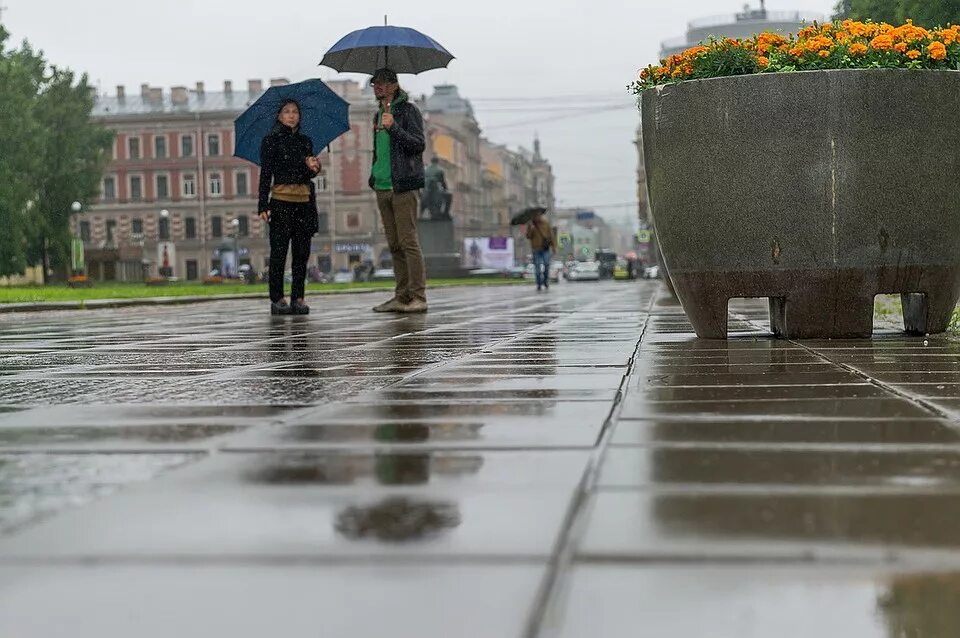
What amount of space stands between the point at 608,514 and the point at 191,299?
17320 millimetres

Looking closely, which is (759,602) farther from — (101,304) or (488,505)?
(101,304)

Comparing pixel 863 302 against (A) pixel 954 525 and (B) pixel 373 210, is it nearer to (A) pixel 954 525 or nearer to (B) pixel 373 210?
(A) pixel 954 525

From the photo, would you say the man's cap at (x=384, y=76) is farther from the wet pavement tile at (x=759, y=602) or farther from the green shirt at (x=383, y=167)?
the wet pavement tile at (x=759, y=602)

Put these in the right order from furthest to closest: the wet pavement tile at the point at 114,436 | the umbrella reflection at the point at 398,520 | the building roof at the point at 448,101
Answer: the building roof at the point at 448,101
the wet pavement tile at the point at 114,436
the umbrella reflection at the point at 398,520

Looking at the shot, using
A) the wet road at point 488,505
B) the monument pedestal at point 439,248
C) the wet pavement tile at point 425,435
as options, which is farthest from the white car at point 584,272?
the wet pavement tile at point 425,435

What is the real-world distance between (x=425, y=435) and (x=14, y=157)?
54407mm

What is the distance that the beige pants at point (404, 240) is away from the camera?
12.0 metres

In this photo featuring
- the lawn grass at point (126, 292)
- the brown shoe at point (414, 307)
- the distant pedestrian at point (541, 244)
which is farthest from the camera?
the distant pedestrian at point (541, 244)

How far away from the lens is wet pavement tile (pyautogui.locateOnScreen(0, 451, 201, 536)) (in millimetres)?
2355

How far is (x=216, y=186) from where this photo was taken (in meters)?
94.6

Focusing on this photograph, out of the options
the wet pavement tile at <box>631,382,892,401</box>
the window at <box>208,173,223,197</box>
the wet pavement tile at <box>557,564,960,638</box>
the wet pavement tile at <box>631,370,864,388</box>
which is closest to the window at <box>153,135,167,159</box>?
the window at <box>208,173,223,197</box>

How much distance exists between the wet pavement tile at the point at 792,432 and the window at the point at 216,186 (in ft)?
307

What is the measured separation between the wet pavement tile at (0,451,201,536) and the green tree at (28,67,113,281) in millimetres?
61803

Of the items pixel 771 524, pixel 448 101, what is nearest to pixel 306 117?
pixel 771 524
